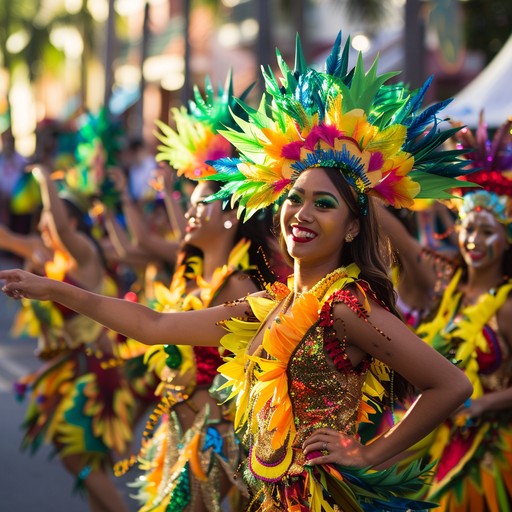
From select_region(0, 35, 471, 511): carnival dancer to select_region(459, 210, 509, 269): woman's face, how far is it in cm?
204

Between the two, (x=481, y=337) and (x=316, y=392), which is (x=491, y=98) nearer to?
(x=481, y=337)

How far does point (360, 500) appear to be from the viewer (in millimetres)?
3732

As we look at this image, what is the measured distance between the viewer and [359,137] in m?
3.89

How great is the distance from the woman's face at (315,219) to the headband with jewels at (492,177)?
2.22 m

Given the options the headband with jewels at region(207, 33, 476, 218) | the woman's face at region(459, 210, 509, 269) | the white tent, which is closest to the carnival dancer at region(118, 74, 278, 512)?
the woman's face at region(459, 210, 509, 269)

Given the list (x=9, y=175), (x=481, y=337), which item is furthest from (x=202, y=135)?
(x=9, y=175)

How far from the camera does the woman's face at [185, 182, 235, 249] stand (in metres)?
5.60

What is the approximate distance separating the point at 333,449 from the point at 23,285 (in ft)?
3.37

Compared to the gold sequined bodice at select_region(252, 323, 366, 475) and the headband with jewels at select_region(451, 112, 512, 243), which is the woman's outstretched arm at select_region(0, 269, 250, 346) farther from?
the headband with jewels at select_region(451, 112, 512, 243)

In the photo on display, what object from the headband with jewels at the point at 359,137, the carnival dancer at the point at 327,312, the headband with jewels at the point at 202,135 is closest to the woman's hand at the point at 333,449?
the carnival dancer at the point at 327,312

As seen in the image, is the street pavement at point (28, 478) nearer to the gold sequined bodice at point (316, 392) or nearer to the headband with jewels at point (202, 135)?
the headband with jewels at point (202, 135)

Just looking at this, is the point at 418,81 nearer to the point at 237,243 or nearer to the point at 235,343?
the point at 237,243

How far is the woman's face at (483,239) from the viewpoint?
6.00 meters

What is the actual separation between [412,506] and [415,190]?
0.96 metres
